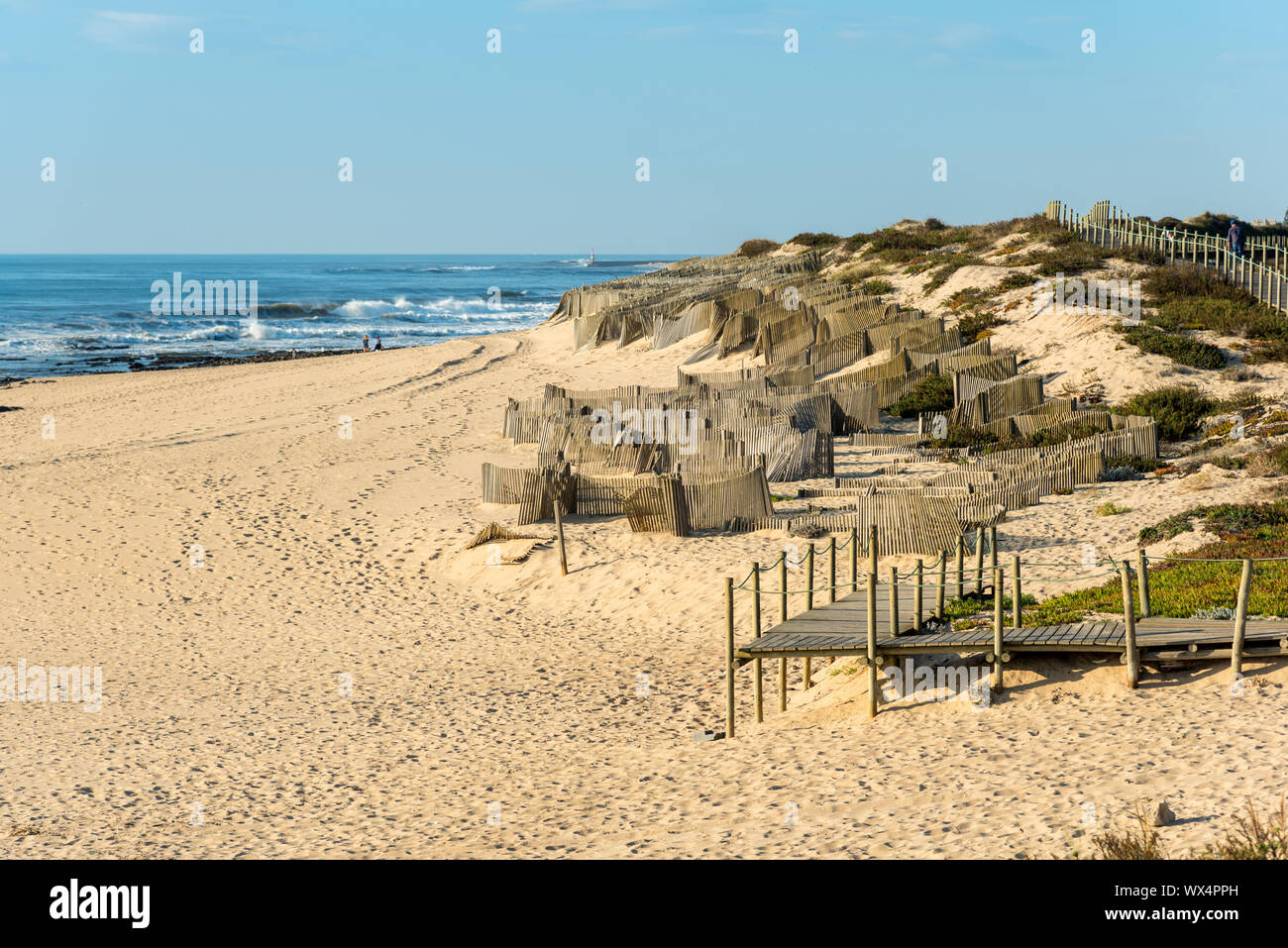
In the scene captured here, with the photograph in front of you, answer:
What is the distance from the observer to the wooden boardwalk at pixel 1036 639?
8.81 meters

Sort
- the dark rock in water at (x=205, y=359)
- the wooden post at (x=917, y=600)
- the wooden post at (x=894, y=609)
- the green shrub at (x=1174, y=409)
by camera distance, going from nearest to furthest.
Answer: the wooden post at (x=894, y=609) < the wooden post at (x=917, y=600) < the green shrub at (x=1174, y=409) < the dark rock in water at (x=205, y=359)

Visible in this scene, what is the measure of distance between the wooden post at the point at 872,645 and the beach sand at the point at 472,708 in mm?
195

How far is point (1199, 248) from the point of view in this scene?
35.6 m

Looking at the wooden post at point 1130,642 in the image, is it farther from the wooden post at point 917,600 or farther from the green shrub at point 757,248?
the green shrub at point 757,248

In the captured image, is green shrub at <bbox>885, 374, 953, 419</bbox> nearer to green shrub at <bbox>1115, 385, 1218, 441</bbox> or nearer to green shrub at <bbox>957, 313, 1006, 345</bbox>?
green shrub at <bbox>1115, 385, 1218, 441</bbox>

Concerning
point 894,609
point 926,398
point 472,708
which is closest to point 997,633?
point 894,609

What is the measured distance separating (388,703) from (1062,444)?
36.9 ft

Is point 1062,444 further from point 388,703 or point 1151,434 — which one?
point 388,703

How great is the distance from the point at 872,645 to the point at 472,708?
4.07m

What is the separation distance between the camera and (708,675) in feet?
38.3

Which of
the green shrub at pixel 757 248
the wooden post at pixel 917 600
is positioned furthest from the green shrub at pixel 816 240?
the wooden post at pixel 917 600

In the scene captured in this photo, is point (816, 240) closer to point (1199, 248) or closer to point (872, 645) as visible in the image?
point (1199, 248)

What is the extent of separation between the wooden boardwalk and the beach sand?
24cm
